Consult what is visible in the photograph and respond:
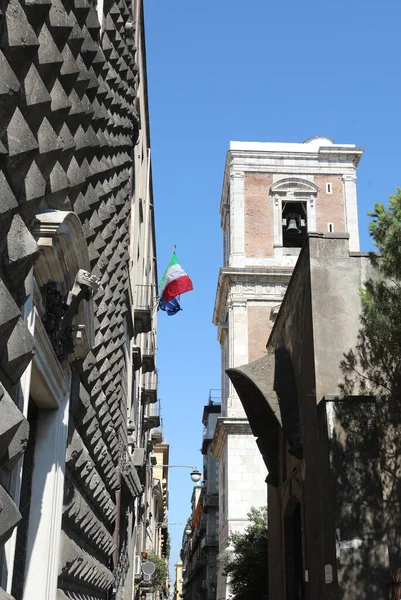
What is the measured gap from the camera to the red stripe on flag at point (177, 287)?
23.7 metres

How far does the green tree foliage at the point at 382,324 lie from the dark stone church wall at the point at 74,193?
359cm

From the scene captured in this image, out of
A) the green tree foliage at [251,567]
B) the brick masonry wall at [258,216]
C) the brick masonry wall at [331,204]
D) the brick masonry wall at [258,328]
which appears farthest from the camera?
the brick masonry wall at [331,204]

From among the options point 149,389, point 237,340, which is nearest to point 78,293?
point 149,389

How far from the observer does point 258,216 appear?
39.8m

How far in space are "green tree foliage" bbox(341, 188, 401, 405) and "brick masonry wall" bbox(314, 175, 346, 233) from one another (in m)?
28.0

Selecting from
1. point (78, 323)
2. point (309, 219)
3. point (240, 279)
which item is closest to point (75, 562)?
point (78, 323)

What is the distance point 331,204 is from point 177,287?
18.6 m

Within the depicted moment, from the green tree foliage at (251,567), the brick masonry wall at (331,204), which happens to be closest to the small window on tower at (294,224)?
the brick masonry wall at (331,204)

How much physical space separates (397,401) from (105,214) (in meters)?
5.76

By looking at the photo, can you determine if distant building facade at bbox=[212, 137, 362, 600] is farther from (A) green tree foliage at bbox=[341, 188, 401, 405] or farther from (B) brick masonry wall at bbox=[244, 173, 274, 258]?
(A) green tree foliage at bbox=[341, 188, 401, 405]

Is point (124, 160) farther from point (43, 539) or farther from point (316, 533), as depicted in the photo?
point (316, 533)

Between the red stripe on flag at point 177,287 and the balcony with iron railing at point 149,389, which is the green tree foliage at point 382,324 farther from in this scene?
the balcony with iron railing at point 149,389

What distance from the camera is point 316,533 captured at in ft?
38.1

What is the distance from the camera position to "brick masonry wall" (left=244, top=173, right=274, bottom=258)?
3906 cm
